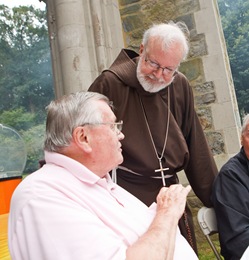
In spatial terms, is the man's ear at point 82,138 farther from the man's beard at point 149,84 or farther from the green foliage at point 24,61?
the green foliage at point 24,61

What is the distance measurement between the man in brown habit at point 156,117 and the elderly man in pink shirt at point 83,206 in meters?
0.53

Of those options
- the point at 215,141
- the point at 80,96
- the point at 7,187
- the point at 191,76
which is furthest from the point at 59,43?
the point at 80,96

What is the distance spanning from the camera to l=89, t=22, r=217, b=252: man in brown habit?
72.6 inches

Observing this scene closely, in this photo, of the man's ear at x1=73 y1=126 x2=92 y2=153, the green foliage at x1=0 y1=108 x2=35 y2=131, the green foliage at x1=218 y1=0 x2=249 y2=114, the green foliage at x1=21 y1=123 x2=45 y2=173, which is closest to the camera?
the man's ear at x1=73 y1=126 x2=92 y2=153

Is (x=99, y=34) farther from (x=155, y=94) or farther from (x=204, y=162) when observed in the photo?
(x=204, y=162)

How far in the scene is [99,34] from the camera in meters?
3.44

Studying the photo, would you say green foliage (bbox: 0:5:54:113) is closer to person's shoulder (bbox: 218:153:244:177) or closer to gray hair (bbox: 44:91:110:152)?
person's shoulder (bbox: 218:153:244:177)

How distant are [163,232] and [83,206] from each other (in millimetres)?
261

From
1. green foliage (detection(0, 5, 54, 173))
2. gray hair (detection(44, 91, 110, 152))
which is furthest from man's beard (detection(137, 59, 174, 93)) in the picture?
green foliage (detection(0, 5, 54, 173))

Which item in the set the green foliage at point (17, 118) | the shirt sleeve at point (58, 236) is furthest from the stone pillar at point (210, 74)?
the shirt sleeve at point (58, 236)

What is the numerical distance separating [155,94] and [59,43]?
69.4 inches

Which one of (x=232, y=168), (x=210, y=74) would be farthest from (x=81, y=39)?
(x=232, y=168)

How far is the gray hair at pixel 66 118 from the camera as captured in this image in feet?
3.82

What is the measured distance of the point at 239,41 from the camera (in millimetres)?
16922
